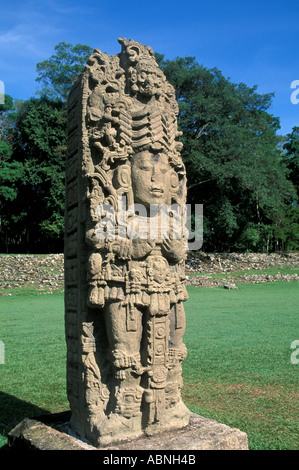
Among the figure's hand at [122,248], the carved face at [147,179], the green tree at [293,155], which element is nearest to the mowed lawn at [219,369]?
the figure's hand at [122,248]

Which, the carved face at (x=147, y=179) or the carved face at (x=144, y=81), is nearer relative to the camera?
the carved face at (x=147, y=179)

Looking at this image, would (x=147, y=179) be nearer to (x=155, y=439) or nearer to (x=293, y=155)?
(x=155, y=439)

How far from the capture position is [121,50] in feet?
13.0

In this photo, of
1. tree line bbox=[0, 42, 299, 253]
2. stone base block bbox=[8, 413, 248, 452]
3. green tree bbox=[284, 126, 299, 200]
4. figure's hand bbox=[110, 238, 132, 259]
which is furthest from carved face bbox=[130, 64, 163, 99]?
green tree bbox=[284, 126, 299, 200]

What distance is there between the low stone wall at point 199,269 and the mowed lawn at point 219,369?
17.8 feet

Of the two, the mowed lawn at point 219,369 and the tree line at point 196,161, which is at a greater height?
the tree line at point 196,161

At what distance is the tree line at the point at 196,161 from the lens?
24484mm

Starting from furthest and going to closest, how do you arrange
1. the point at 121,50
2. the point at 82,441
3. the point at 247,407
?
the point at 247,407, the point at 121,50, the point at 82,441

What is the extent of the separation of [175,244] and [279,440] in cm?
213

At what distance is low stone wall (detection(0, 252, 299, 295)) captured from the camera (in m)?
18.3

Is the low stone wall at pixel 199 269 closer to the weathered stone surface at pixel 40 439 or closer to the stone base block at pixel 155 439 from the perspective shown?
the weathered stone surface at pixel 40 439

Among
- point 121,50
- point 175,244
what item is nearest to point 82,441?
point 175,244

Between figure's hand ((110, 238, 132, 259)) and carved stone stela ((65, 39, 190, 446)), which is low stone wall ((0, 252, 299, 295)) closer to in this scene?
carved stone stela ((65, 39, 190, 446))

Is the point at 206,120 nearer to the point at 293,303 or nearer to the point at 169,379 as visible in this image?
the point at 293,303
